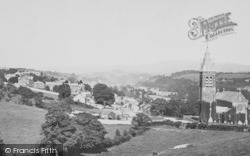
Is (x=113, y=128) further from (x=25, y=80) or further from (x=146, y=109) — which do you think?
(x=25, y=80)

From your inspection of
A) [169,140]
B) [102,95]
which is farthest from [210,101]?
[102,95]

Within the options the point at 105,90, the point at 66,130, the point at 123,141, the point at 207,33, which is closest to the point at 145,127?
the point at 123,141

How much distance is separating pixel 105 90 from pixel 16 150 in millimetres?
76980

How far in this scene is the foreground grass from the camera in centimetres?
5797

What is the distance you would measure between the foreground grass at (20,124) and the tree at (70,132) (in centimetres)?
528

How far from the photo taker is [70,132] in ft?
174

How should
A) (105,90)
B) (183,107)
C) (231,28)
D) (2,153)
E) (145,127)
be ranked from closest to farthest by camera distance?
(2,153) → (231,28) → (145,127) → (183,107) → (105,90)

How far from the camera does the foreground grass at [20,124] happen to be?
57969 mm

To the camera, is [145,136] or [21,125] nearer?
[145,136]

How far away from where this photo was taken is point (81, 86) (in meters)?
166

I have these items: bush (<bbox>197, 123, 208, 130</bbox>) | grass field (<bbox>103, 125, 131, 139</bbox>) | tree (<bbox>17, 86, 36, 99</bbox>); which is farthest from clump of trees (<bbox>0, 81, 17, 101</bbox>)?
bush (<bbox>197, 123, 208, 130</bbox>)

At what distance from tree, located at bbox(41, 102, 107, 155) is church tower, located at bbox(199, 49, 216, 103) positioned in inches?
1038

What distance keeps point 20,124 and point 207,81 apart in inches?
1515

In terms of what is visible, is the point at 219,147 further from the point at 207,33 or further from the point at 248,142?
the point at 207,33
